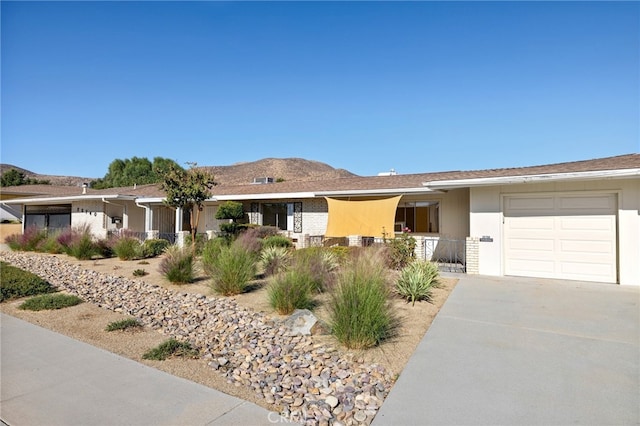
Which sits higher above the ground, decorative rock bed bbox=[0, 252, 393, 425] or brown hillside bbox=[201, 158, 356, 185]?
brown hillside bbox=[201, 158, 356, 185]

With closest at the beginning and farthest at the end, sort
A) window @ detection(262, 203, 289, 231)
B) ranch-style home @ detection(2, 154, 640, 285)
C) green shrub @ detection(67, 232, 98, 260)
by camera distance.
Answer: ranch-style home @ detection(2, 154, 640, 285) < green shrub @ detection(67, 232, 98, 260) < window @ detection(262, 203, 289, 231)

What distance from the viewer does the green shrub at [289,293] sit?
7426 millimetres

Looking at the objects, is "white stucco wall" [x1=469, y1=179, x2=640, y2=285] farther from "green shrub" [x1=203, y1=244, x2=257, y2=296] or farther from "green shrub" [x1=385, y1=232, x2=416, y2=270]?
"green shrub" [x1=203, y1=244, x2=257, y2=296]

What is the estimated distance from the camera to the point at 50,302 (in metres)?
8.61

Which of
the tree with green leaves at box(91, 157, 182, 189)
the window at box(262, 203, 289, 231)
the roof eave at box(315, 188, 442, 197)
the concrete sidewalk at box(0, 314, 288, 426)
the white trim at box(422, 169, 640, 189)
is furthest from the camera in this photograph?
the tree with green leaves at box(91, 157, 182, 189)

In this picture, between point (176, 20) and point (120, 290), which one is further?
point (176, 20)

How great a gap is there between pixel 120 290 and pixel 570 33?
17.7 metres

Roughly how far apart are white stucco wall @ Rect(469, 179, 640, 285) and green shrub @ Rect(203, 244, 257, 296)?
785cm

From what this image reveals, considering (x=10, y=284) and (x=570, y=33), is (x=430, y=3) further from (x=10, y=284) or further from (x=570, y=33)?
(x=10, y=284)

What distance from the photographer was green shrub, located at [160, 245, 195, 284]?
34.9ft

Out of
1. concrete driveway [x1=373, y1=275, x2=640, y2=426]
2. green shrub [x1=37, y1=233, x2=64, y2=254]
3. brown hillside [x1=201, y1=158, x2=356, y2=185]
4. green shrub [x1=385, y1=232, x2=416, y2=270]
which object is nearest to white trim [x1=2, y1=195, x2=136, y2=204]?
green shrub [x1=37, y1=233, x2=64, y2=254]

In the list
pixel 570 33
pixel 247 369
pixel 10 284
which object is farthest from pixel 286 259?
pixel 570 33

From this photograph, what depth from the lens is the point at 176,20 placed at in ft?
43.7

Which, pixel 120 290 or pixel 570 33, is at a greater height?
pixel 570 33
